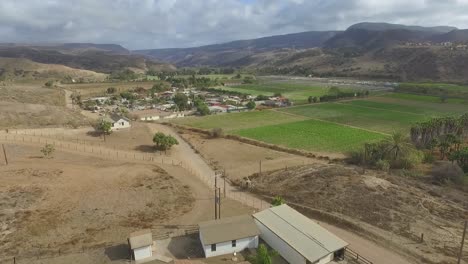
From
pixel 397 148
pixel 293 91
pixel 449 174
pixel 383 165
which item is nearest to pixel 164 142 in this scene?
pixel 383 165

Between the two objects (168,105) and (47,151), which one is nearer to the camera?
(47,151)

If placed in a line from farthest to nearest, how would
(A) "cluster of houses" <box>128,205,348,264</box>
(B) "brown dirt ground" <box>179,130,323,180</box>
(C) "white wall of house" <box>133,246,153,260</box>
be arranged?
(B) "brown dirt ground" <box>179,130,323,180</box> → (C) "white wall of house" <box>133,246,153,260</box> → (A) "cluster of houses" <box>128,205,348,264</box>

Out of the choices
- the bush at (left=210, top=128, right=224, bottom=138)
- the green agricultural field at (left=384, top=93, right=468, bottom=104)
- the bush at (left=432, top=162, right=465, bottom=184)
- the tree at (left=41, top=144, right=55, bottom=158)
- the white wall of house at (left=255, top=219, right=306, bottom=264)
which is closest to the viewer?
the white wall of house at (left=255, top=219, right=306, bottom=264)

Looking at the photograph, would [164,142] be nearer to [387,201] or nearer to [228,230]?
[228,230]

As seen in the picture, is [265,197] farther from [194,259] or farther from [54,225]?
[54,225]

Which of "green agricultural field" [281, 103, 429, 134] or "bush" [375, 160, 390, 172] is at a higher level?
"green agricultural field" [281, 103, 429, 134]

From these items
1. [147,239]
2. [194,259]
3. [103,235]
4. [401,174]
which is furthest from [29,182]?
[401,174]

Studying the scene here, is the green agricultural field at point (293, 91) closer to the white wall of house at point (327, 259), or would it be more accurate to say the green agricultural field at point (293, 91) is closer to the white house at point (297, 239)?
the white house at point (297, 239)

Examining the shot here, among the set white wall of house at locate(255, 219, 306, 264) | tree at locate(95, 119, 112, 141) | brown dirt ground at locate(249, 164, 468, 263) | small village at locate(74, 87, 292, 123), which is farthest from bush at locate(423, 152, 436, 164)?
small village at locate(74, 87, 292, 123)

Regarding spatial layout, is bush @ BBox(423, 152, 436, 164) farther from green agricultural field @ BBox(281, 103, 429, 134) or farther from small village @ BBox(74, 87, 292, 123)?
small village @ BBox(74, 87, 292, 123)
